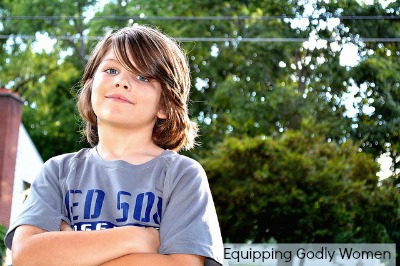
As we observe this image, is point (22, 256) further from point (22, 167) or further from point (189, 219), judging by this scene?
point (22, 167)

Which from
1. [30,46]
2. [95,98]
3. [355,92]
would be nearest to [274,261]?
[355,92]

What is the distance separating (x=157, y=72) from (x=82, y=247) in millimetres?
351

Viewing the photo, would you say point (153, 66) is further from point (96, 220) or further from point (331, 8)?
point (331, 8)

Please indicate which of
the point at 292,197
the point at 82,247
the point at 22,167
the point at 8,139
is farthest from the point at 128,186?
the point at 22,167

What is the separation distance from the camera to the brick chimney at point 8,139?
896 centimetres

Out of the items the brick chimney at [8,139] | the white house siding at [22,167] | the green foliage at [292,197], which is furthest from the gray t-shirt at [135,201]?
the white house siding at [22,167]

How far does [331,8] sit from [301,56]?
1154 mm

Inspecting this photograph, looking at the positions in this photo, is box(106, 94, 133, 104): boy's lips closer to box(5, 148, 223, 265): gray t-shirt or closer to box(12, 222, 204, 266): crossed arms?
box(5, 148, 223, 265): gray t-shirt

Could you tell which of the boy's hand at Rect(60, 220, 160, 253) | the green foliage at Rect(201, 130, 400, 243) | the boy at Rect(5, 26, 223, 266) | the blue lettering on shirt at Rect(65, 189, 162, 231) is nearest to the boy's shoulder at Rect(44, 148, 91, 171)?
the boy at Rect(5, 26, 223, 266)

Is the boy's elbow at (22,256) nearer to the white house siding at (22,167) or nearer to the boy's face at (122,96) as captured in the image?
the boy's face at (122,96)

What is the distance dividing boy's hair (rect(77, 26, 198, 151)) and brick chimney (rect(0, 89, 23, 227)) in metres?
7.81

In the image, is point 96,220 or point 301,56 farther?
point 301,56

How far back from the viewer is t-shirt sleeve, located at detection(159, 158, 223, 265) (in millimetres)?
1159

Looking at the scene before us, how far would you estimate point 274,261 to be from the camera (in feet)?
27.0
